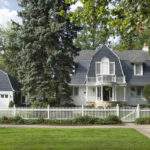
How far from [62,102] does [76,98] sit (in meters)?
10.4

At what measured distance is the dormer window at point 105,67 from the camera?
3169 cm

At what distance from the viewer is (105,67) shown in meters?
31.8

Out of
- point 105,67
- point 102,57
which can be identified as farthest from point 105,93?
point 102,57

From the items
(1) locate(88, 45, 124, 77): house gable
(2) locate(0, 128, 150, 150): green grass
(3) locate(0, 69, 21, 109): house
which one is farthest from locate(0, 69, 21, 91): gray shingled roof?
(2) locate(0, 128, 150, 150): green grass

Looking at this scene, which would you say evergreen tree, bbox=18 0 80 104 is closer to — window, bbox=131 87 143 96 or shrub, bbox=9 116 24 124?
shrub, bbox=9 116 24 124

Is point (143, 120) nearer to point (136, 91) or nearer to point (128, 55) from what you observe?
point (136, 91)

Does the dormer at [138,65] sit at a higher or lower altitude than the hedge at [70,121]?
higher

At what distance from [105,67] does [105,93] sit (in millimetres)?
3373

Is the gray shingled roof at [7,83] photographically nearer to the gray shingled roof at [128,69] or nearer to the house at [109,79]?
the house at [109,79]

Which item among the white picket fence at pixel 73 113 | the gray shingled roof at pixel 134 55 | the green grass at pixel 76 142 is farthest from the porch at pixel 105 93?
the green grass at pixel 76 142

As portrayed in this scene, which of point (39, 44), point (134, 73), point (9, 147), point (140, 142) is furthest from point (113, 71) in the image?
point (9, 147)

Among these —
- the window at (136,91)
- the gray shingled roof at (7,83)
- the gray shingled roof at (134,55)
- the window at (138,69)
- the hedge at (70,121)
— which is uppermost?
the gray shingled roof at (134,55)

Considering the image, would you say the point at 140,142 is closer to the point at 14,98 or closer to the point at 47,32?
the point at 47,32

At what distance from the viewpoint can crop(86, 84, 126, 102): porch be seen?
30.9 meters
